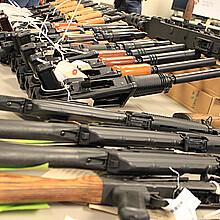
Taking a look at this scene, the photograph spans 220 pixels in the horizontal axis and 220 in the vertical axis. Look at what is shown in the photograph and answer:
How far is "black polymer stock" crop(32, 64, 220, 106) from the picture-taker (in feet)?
3.47

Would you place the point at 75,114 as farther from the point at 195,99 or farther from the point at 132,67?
the point at 195,99

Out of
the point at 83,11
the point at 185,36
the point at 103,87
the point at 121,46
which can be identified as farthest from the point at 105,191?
the point at 83,11

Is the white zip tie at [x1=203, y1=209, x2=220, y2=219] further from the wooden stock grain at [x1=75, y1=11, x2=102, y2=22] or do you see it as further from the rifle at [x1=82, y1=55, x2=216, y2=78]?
the wooden stock grain at [x1=75, y1=11, x2=102, y2=22]

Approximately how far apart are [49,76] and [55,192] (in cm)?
58

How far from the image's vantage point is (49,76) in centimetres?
105

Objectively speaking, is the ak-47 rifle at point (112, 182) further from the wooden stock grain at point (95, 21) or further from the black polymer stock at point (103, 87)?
the wooden stock grain at point (95, 21)

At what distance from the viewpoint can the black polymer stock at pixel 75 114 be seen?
863mm

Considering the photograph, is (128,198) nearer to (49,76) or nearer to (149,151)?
(149,151)

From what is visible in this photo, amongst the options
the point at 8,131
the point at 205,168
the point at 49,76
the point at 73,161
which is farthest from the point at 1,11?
the point at 205,168

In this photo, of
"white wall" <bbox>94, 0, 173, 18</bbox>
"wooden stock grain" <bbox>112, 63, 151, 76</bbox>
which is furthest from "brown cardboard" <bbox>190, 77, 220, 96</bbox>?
"white wall" <bbox>94, 0, 173, 18</bbox>

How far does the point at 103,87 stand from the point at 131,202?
68cm

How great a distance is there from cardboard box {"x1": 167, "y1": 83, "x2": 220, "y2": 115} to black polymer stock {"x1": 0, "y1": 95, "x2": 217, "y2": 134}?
584 millimetres

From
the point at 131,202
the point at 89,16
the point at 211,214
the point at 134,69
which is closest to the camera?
the point at 131,202

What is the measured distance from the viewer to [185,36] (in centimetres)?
175
